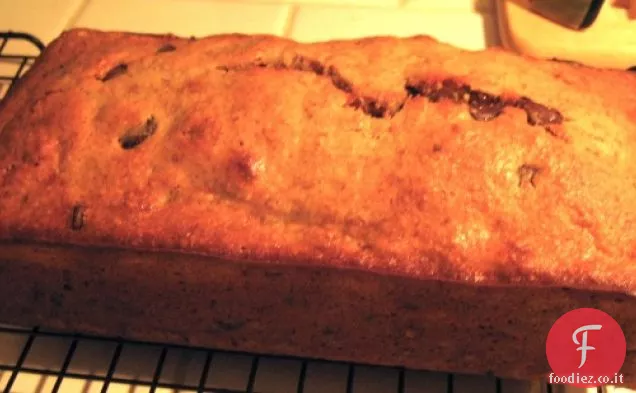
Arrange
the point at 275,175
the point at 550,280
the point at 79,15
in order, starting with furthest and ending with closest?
1. the point at 79,15
2. the point at 275,175
3. the point at 550,280

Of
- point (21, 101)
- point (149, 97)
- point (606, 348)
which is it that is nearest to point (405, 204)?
point (606, 348)

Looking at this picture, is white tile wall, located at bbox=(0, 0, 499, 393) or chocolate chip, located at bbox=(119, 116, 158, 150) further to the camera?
white tile wall, located at bbox=(0, 0, 499, 393)

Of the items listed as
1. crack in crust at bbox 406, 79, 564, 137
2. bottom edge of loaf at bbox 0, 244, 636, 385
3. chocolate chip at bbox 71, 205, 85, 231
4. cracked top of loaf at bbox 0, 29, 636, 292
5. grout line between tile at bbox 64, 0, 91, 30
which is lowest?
bottom edge of loaf at bbox 0, 244, 636, 385

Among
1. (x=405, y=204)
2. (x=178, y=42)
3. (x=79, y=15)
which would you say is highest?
(x=79, y=15)

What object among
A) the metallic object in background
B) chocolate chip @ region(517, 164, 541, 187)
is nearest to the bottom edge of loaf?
chocolate chip @ region(517, 164, 541, 187)

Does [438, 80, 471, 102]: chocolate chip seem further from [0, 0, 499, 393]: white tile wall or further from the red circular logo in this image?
[0, 0, 499, 393]: white tile wall

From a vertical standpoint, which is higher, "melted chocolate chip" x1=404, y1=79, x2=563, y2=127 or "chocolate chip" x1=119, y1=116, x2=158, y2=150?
"melted chocolate chip" x1=404, y1=79, x2=563, y2=127

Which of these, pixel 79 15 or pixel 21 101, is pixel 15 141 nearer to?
pixel 21 101

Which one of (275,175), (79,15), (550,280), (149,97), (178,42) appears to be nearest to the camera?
(550,280)
